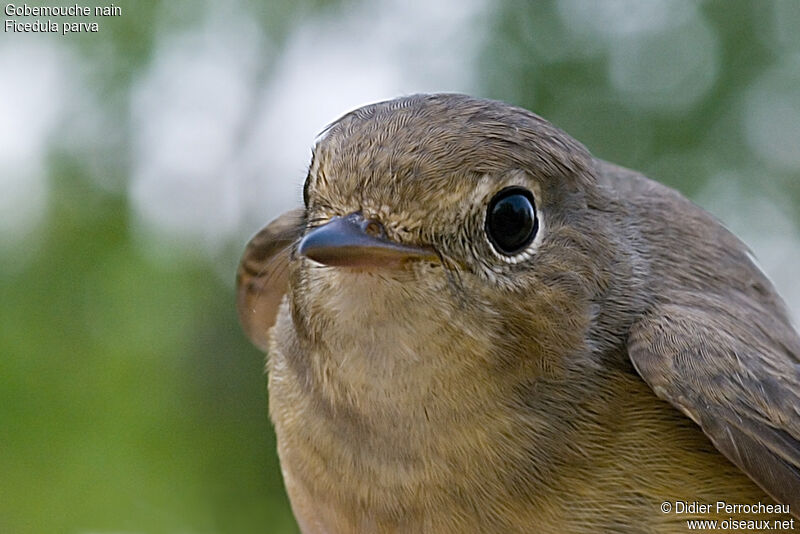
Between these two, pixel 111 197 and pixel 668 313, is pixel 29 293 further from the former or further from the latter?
pixel 668 313

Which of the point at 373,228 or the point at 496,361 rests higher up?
the point at 373,228

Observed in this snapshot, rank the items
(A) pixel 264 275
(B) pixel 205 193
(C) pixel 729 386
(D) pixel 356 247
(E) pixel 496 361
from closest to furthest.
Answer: (D) pixel 356 247 → (E) pixel 496 361 → (C) pixel 729 386 → (A) pixel 264 275 → (B) pixel 205 193

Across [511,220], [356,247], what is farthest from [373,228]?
[511,220]

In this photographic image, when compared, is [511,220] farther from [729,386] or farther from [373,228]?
[729,386]

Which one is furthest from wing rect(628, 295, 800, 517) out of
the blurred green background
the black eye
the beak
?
the blurred green background

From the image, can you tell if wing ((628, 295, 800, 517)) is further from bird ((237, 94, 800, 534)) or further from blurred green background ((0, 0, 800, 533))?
blurred green background ((0, 0, 800, 533))

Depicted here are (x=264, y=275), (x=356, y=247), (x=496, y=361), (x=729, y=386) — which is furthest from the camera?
(x=264, y=275)
